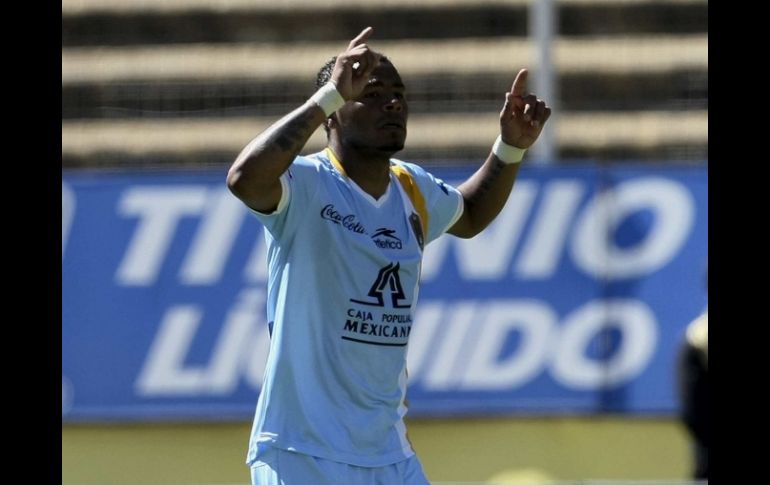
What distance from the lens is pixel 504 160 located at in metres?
6.10

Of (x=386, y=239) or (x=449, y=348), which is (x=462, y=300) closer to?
(x=449, y=348)

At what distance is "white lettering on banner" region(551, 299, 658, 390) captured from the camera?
10.6 metres

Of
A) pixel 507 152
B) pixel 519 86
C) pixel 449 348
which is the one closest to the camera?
pixel 519 86

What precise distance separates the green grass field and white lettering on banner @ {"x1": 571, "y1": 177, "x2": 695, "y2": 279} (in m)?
1.05

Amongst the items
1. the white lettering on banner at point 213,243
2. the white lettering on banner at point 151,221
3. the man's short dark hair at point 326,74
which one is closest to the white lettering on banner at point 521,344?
the white lettering on banner at point 213,243

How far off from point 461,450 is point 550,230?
1.62 metres

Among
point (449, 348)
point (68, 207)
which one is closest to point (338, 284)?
point (449, 348)

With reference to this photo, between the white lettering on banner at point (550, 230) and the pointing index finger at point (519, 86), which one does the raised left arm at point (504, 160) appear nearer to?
the pointing index finger at point (519, 86)

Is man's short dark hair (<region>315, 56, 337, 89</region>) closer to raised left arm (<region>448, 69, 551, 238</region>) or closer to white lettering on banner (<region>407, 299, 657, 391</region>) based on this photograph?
raised left arm (<region>448, 69, 551, 238</region>)

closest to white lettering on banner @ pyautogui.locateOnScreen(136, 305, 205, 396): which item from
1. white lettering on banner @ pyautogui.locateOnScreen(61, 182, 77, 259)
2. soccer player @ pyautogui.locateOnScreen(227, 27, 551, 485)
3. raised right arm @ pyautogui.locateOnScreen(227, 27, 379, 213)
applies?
white lettering on banner @ pyautogui.locateOnScreen(61, 182, 77, 259)

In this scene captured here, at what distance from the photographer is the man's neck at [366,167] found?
5508 millimetres

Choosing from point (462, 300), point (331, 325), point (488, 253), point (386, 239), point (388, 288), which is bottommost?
point (462, 300)

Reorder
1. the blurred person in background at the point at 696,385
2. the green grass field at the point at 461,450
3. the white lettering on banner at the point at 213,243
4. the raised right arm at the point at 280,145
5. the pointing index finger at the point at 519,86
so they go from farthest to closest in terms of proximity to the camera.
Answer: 1. the white lettering on banner at the point at 213,243
2. the green grass field at the point at 461,450
3. the blurred person in background at the point at 696,385
4. the pointing index finger at the point at 519,86
5. the raised right arm at the point at 280,145
